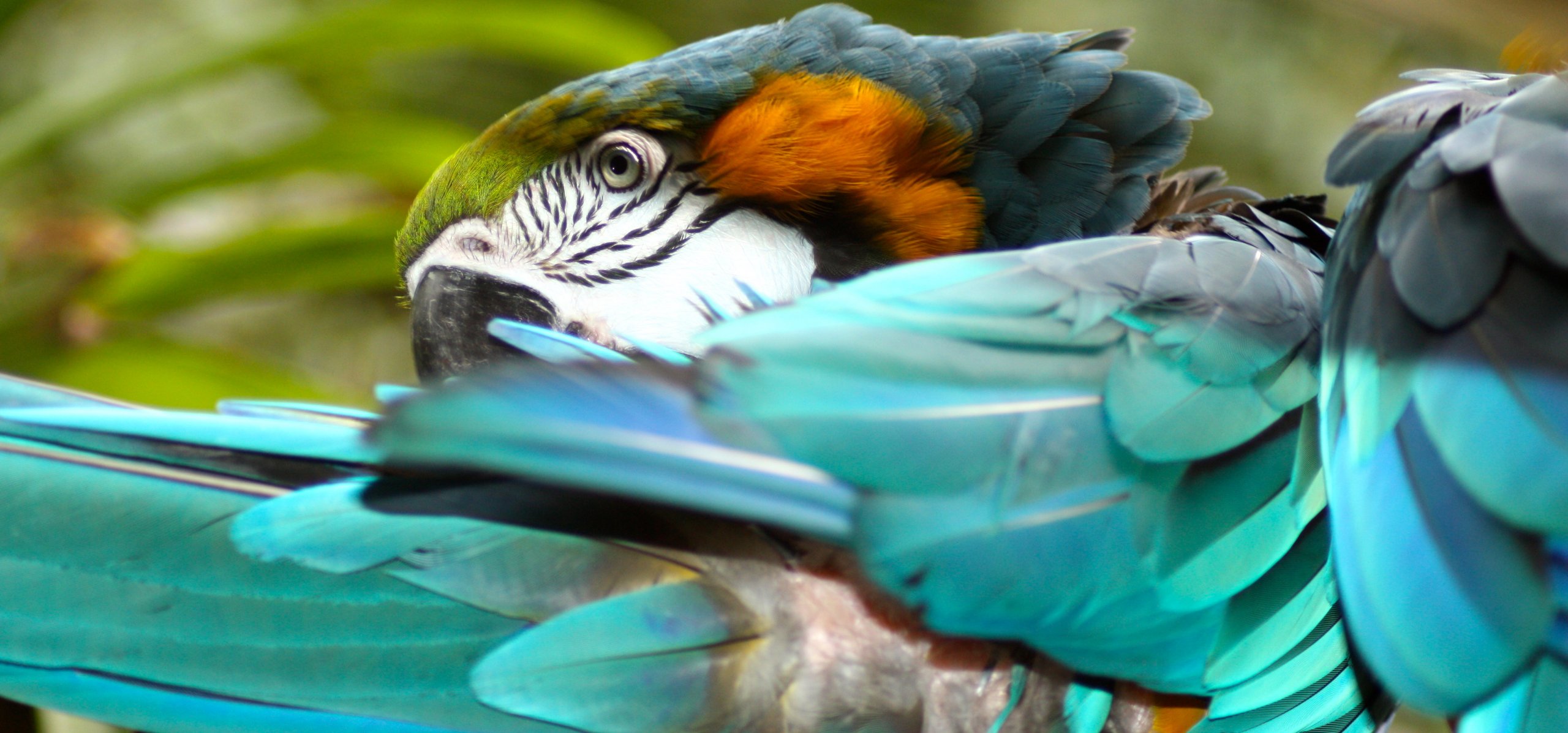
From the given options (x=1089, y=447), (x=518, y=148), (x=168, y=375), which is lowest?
(x=1089, y=447)

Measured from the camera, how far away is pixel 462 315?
0.96 metres

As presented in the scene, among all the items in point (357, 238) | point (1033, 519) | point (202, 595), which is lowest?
point (1033, 519)

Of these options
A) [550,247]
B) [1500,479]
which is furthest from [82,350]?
[1500,479]

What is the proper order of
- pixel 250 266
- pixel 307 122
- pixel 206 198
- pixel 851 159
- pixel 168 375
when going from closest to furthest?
pixel 851 159 → pixel 168 375 → pixel 250 266 → pixel 206 198 → pixel 307 122

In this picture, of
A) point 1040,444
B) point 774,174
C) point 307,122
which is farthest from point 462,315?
point 307,122

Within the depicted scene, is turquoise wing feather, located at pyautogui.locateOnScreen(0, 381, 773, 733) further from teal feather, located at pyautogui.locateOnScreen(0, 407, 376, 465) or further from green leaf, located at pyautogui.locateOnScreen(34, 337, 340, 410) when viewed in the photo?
green leaf, located at pyautogui.locateOnScreen(34, 337, 340, 410)

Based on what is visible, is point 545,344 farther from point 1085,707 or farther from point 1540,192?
point 1540,192

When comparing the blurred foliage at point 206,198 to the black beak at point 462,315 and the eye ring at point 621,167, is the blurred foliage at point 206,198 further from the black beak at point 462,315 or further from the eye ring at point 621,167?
the eye ring at point 621,167

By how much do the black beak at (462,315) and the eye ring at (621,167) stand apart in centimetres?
12

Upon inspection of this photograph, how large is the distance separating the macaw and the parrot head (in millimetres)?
303

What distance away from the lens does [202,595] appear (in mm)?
551

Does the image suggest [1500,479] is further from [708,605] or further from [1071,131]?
[1071,131]

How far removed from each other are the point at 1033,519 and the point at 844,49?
586 mm

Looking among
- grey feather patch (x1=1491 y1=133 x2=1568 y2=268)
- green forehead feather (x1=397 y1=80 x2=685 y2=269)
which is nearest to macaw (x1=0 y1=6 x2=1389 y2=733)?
grey feather patch (x1=1491 y1=133 x2=1568 y2=268)
